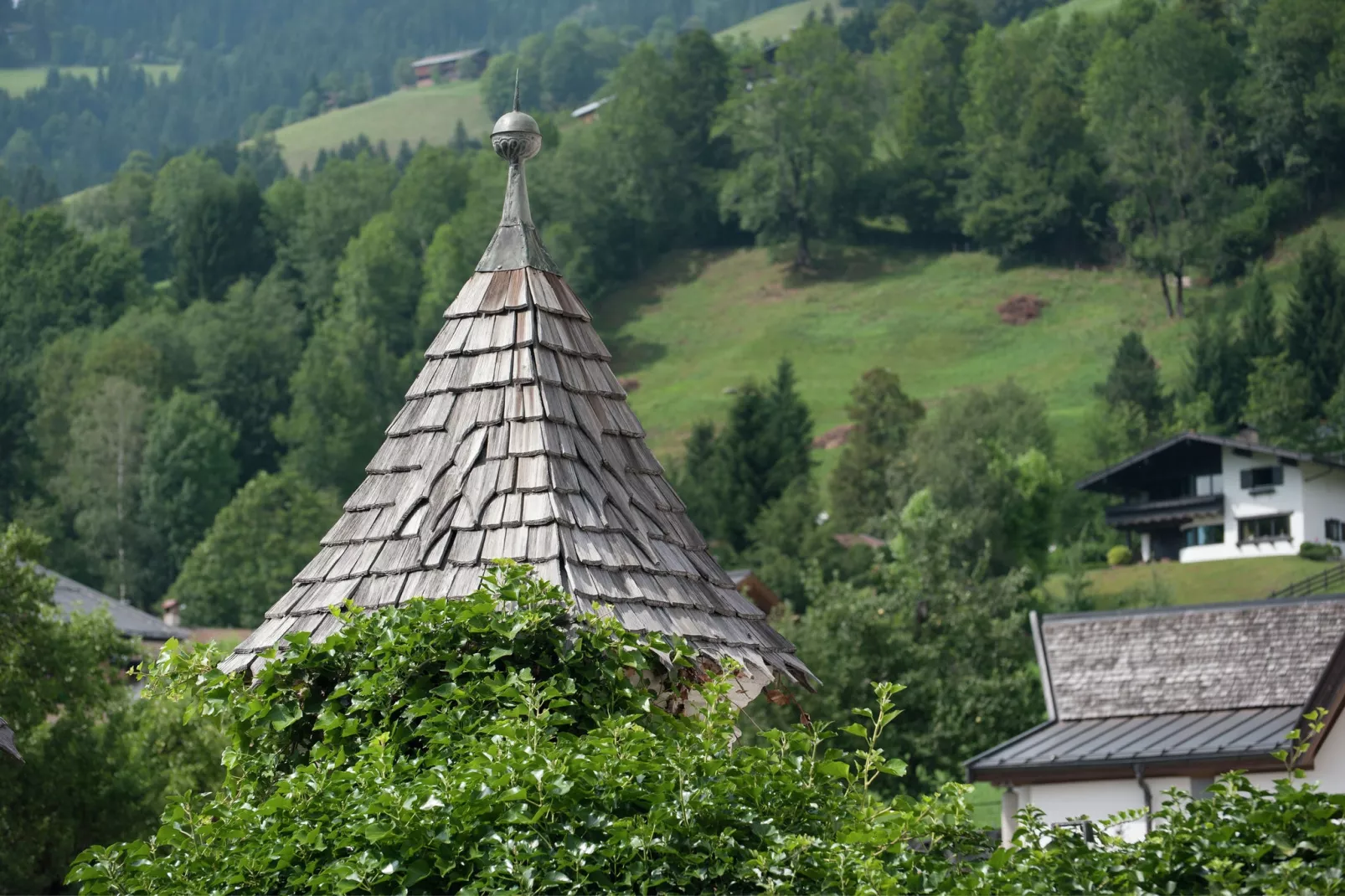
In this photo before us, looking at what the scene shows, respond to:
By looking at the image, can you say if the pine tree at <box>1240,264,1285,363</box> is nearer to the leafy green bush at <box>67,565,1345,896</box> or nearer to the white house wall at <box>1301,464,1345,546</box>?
the white house wall at <box>1301,464,1345,546</box>

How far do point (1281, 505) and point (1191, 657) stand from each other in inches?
2515

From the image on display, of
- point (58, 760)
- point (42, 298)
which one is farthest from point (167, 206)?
point (58, 760)

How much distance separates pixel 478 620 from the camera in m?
7.85

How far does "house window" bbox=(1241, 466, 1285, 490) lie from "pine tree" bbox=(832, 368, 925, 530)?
1734 cm

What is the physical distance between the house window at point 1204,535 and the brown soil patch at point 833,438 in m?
27.2

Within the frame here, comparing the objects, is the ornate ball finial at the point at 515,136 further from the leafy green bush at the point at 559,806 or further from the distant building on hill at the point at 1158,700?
the distant building on hill at the point at 1158,700

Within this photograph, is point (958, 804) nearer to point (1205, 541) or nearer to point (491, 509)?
point (491, 509)

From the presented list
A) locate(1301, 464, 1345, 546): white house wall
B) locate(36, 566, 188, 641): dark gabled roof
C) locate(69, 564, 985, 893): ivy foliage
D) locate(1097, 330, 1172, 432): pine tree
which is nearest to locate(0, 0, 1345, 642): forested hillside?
locate(1097, 330, 1172, 432): pine tree

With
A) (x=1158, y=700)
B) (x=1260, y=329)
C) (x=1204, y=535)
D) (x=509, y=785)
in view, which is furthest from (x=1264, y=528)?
(x=509, y=785)

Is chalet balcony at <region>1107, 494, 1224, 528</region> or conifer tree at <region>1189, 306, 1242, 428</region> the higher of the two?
conifer tree at <region>1189, 306, 1242, 428</region>

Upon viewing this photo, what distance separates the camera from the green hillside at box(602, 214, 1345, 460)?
126250 millimetres

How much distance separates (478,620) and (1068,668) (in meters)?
24.2

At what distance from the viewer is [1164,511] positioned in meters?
95.0

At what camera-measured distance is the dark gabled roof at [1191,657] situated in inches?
1130
